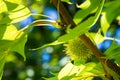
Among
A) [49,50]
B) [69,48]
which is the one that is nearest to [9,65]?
[49,50]

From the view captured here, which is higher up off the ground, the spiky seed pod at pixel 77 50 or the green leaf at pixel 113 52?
the spiky seed pod at pixel 77 50

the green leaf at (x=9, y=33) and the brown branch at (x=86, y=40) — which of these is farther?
the green leaf at (x=9, y=33)

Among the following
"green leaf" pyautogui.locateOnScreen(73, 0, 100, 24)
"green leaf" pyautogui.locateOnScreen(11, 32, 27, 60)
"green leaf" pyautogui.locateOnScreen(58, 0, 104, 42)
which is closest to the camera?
"green leaf" pyautogui.locateOnScreen(58, 0, 104, 42)

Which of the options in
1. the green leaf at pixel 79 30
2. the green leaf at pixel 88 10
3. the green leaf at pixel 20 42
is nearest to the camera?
the green leaf at pixel 79 30

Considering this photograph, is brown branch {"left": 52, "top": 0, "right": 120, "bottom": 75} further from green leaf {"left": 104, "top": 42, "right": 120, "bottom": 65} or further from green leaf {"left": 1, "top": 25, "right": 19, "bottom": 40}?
green leaf {"left": 1, "top": 25, "right": 19, "bottom": 40}

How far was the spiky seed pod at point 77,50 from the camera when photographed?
1600 mm

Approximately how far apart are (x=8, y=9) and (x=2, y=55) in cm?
17

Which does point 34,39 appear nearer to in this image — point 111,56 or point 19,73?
point 19,73

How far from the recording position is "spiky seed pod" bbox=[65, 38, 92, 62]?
5.25 feet

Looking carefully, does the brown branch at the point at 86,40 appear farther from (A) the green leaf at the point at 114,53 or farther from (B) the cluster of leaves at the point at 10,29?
(B) the cluster of leaves at the point at 10,29

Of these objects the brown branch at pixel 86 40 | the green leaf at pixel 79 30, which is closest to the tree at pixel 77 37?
the brown branch at pixel 86 40

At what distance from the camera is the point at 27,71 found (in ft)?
26.1

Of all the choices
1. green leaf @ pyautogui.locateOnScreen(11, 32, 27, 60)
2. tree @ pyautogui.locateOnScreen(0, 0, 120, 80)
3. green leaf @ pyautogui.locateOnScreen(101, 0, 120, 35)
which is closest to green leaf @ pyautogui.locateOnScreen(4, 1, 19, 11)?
tree @ pyautogui.locateOnScreen(0, 0, 120, 80)

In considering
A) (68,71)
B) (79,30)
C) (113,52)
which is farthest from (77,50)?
(79,30)
